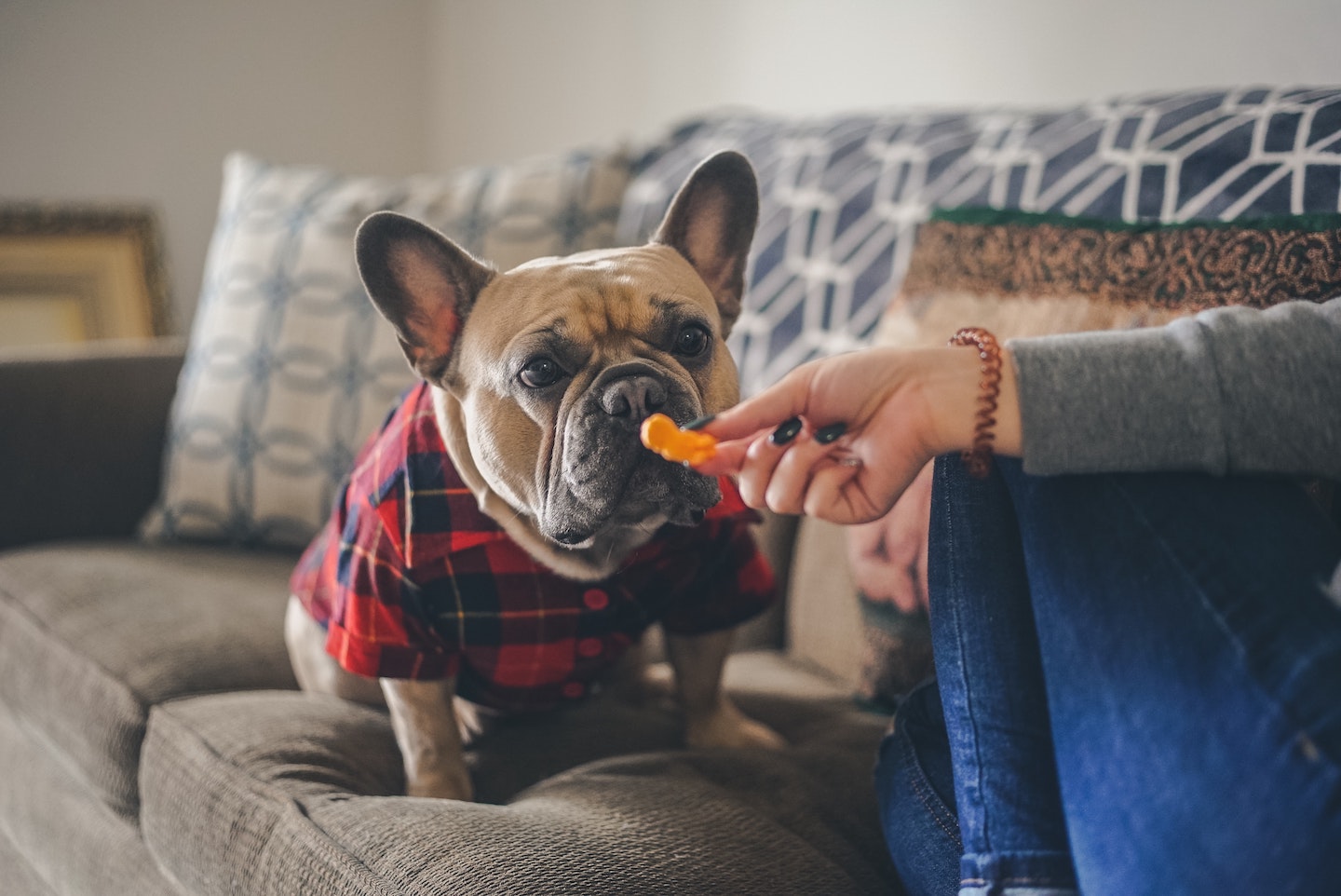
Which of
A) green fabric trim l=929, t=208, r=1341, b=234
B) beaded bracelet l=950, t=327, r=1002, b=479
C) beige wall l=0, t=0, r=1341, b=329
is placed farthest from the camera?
beige wall l=0, t=0, r=1341, b=329

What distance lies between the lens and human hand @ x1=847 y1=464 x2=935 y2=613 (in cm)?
119

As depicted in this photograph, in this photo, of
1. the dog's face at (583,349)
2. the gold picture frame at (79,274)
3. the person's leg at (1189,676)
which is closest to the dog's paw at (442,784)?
the dog's face at (583,349)

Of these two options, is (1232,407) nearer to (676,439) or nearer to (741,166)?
(676,439)

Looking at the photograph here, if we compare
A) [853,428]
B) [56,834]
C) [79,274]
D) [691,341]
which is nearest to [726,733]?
[691,341]

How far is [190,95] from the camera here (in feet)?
10.7

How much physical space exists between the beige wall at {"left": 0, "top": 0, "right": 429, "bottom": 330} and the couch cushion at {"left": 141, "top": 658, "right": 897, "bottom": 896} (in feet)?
7.96

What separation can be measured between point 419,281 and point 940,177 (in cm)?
75

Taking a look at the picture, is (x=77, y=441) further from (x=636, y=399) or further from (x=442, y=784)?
(x=636, y=399)

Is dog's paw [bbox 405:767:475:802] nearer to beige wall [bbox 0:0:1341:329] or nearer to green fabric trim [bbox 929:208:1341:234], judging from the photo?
green fabric trim [bbox 929:208:1341:234]

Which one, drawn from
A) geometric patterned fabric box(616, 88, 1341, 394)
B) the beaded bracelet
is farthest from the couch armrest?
the beaded bracelet

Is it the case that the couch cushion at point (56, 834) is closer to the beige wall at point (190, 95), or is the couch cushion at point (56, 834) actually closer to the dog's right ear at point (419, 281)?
the dog's right ear at point (419, 281)

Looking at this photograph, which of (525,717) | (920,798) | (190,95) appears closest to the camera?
(920,798)

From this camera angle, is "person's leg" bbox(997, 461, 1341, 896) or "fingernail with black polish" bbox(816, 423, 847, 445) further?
"fingernail with black polish" bbox(816, 423, 847, 445)

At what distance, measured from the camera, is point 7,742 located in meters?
1.64
